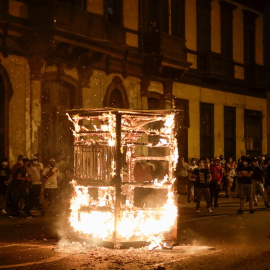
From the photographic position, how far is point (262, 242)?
1093 cm

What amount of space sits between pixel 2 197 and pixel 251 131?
16928mm

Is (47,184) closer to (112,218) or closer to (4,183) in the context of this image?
(4,183)

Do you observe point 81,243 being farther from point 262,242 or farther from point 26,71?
point 26,71

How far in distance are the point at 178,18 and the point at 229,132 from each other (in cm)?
632

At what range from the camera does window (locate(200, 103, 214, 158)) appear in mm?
26453

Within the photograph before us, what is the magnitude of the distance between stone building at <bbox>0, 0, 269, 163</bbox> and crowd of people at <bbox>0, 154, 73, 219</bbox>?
1.56 m

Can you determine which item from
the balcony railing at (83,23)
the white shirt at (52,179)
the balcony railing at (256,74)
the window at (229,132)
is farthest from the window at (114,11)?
the balcony railing at (256,74)

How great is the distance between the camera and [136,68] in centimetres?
2291

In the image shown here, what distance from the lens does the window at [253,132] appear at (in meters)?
29.5

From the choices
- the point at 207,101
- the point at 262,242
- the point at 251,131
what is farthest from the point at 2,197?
the point at 251,131

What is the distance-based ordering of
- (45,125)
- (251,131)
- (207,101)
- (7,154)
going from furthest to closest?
(251,131) < (207,101) < (45,125) < (7,154)

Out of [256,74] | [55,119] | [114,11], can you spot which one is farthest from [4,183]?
[256,74]

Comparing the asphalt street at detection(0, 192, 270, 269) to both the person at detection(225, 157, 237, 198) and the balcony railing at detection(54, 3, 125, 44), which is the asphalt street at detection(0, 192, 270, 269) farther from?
the person at detection(225, 157, 237, 198)

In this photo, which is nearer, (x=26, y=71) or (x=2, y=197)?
(x=2, y=197)
